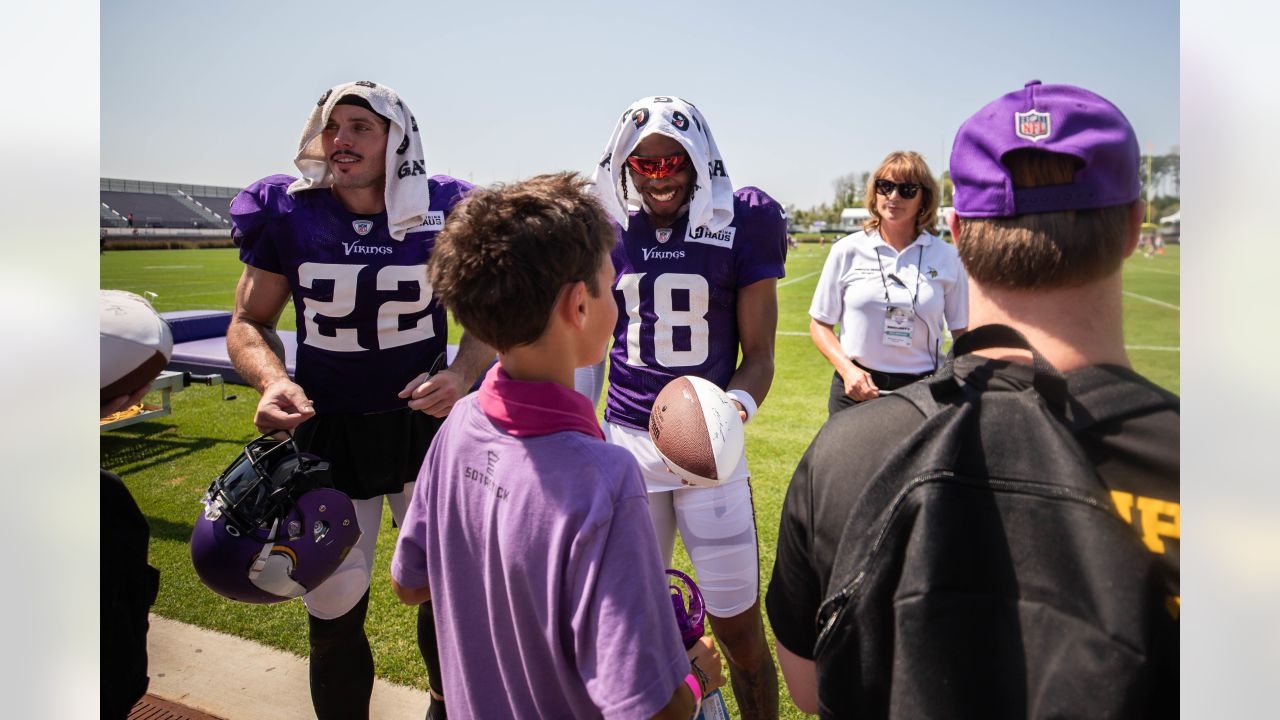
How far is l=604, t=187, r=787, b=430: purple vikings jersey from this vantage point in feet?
8.46

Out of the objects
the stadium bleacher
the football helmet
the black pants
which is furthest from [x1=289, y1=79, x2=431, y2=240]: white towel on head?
the stadium bleacher

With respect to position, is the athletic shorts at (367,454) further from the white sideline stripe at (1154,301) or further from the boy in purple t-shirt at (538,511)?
the white sideline stripe at (1154,301)

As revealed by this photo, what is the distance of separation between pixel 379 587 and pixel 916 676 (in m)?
3.61

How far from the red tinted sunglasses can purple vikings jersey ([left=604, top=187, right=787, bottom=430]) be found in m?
0.16

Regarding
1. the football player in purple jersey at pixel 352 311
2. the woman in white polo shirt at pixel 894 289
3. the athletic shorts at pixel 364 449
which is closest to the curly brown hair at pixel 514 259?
the football player in purple jersey at pixel 352 311

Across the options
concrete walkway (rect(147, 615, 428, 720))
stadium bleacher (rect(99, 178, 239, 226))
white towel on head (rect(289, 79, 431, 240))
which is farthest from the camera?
stadium bleacher (rect(99, 178, 239, 226))

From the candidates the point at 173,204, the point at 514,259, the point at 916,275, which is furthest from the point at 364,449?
the point at 173,204

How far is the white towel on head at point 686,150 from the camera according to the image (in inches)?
98.3

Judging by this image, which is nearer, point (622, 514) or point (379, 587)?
point (622, 514)

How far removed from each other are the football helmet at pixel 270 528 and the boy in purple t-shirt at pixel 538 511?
2.08 ft

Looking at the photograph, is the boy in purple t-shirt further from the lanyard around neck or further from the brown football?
the lanyard around neck

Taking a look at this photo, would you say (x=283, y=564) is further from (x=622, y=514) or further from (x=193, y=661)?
(x=193, y=661)

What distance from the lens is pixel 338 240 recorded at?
98.7 inches

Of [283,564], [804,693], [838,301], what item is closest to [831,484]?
[804,693]
